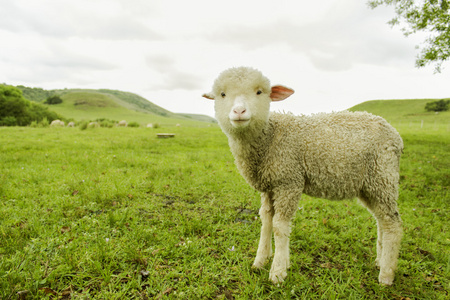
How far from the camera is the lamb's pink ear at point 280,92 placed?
290cm

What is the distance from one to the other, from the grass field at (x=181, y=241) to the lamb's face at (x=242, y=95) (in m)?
1.94

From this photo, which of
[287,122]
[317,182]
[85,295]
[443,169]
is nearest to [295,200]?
[317,182]

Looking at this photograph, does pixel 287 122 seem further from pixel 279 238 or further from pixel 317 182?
pixel 279 238

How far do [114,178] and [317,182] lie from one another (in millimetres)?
5321

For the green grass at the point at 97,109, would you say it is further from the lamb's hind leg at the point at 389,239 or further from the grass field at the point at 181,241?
the lamb's hind leg at the point at 389,239

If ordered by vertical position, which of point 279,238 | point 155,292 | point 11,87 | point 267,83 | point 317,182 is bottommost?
point 155,292

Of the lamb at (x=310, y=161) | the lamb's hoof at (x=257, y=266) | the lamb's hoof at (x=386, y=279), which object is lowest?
the lamb's hoof at (x=386, y=279)

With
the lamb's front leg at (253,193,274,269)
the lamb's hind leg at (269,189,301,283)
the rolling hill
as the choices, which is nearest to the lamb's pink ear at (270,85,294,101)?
the lamb's hind leg at (269,189,301,283)

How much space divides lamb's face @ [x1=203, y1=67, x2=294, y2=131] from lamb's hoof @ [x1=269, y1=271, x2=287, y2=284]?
1.88 meters

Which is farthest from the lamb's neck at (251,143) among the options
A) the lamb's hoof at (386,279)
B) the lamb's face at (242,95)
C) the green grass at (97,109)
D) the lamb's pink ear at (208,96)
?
the green grass at (97,109)

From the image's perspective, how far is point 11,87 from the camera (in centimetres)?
3988

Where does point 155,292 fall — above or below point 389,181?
below

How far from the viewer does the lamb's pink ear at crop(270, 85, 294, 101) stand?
290 centimetres

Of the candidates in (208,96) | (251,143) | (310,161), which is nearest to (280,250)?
(310,161)
